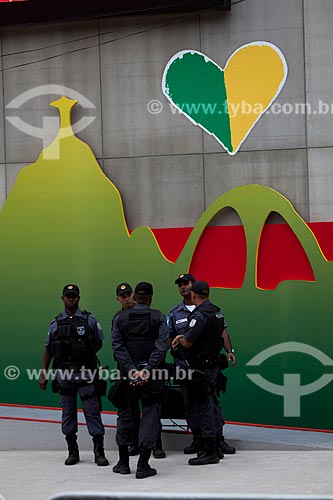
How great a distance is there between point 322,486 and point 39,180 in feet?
17.1

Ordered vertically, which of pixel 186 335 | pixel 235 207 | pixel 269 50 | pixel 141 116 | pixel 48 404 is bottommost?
pixel 48 404

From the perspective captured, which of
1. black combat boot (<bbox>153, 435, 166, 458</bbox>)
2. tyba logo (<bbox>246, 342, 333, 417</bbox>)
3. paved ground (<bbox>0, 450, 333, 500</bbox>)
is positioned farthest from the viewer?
tyba logo (<bbox>246, 342, 333, 417</bbox>)

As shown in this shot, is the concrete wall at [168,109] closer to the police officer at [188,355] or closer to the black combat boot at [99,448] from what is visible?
the police officer at [188,355]

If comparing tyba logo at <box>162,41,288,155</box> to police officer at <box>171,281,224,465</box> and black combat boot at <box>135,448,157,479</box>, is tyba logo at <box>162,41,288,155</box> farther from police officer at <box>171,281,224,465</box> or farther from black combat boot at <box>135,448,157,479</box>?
black combat boot at <box>135,448,157,479</box>

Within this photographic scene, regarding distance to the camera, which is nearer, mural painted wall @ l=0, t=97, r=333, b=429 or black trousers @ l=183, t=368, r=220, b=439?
black trousers @ l=183, t=368, r=220, b=439

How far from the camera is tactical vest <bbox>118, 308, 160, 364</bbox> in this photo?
7.70 metres

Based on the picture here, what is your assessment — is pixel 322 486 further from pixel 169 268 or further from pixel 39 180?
pixel 39 180

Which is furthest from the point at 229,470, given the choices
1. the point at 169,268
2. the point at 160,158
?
the point at 160,158

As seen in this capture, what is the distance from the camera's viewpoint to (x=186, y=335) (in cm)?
789

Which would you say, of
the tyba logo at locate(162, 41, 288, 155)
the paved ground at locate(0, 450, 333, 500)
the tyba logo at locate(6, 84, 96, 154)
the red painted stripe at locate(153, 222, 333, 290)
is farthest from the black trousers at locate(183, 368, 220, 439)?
the tyba logo at locate(6, 84, 96, 154)

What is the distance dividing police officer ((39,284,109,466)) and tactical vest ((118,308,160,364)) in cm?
67

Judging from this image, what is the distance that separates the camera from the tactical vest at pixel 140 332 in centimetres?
770

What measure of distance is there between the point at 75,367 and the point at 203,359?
1170mm

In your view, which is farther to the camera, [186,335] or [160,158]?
[160,158]
